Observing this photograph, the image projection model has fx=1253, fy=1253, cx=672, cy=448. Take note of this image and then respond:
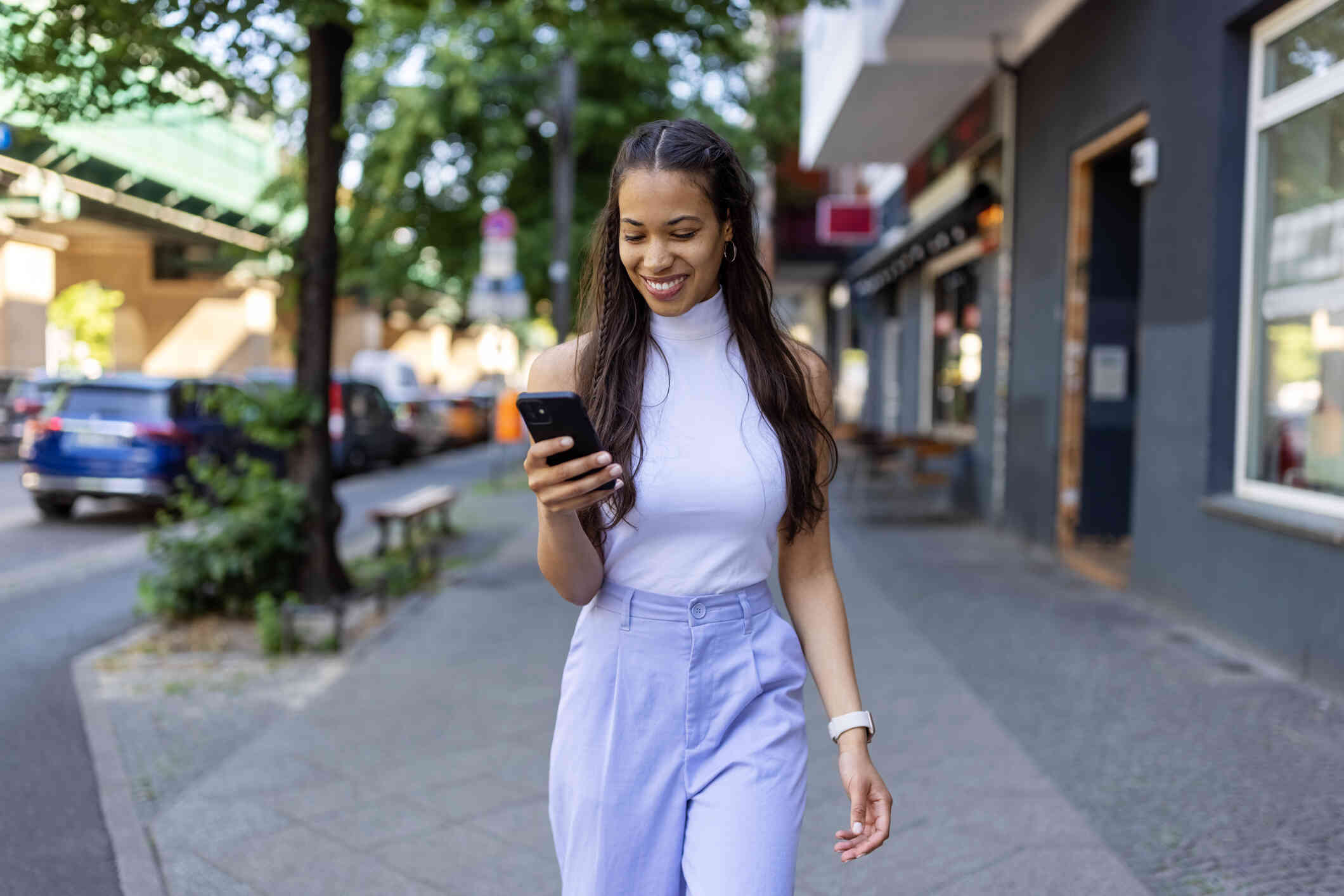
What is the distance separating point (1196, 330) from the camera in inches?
270

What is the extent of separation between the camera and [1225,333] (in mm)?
6637

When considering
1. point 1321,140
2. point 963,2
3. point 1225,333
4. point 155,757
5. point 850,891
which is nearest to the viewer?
point 850,891

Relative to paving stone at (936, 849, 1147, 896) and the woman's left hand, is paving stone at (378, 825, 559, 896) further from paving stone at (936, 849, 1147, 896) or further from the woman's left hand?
the woman's left hand

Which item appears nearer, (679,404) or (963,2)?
(679,404)

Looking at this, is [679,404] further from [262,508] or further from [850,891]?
[262,508]

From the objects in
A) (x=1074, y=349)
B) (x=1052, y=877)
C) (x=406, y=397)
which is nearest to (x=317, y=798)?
(x=1052, y=877)

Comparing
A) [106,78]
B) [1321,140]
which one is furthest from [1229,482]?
[106,78]

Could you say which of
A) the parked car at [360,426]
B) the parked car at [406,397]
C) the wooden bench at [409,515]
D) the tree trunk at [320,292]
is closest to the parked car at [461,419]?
the parked car at [406,397]

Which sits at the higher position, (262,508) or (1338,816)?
(262,508)

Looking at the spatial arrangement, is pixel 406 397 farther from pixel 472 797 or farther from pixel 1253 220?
pixel 472 797

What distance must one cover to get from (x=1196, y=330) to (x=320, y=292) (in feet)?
16.2

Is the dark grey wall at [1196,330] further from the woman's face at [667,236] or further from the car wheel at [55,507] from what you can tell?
the car wheel at [55,507]

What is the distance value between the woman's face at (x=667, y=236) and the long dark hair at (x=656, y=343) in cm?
2

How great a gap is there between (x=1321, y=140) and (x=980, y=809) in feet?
12.6
